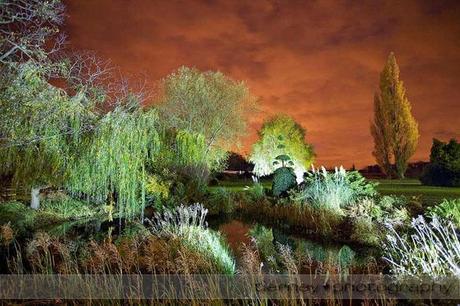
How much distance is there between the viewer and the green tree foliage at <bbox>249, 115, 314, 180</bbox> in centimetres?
3697

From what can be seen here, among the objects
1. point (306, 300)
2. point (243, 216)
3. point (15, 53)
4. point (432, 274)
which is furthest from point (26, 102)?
point (243, 216)

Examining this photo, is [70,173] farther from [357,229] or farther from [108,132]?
[357,229]

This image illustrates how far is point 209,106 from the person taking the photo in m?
26.8

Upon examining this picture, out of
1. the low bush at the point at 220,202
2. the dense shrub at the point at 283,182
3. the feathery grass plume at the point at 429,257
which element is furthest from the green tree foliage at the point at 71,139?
the dense shrub at the point at 283,182

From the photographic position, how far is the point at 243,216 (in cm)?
1603

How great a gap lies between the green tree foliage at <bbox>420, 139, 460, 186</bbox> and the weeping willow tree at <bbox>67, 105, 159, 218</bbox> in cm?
2058

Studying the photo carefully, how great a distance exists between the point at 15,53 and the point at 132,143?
3.06 m

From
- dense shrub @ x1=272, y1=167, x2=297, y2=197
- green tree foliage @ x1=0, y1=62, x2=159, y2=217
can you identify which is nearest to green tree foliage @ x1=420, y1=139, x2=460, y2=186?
dense shrub @ x1=272, y1=167, x2=297, y2=197

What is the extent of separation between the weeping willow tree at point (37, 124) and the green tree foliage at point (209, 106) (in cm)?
1800

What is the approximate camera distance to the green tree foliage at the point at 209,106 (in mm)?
26641

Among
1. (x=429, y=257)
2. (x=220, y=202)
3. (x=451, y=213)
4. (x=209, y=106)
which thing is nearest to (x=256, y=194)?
(x=220, y=202)

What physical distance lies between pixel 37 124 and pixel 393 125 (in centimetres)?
2922

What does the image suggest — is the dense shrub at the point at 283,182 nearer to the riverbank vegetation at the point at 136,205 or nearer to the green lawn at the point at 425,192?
the riverbank vegetation at the point at 136,205

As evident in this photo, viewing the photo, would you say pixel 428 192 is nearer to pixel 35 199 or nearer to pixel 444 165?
pixel 444 165
